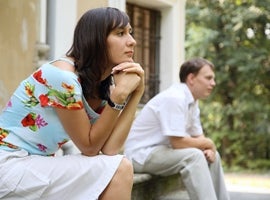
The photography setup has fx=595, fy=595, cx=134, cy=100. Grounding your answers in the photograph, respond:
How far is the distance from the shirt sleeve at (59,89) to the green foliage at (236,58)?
12653 millimetres

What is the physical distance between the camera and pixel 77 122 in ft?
7.54

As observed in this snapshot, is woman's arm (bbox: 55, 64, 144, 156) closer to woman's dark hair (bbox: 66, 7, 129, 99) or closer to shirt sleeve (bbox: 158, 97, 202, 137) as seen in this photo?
woman's dark hair (bbox: 66, 7, 129, 99)

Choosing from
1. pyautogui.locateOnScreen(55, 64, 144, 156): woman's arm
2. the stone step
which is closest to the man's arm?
the stone step

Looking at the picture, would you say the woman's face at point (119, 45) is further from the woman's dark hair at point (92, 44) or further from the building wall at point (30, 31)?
the building wall at point (30, 31)

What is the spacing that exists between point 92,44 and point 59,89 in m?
0.24

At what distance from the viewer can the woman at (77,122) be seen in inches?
88.7

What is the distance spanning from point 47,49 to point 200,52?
10890 mm

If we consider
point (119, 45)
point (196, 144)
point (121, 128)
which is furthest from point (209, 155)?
point (119, 45)

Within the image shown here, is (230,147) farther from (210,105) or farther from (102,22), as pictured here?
(102,22)

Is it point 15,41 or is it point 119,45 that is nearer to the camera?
point 119,45

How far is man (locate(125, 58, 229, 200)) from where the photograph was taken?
406 cm

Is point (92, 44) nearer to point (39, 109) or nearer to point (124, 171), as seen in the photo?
point (39, 109)

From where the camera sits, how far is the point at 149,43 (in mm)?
8047

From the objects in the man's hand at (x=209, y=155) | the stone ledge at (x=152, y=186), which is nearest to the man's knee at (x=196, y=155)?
the man's hand at (x=209, y=155)
